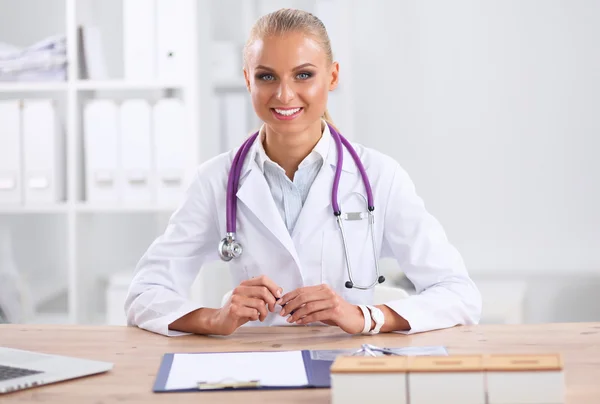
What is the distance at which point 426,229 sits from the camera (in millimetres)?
1730

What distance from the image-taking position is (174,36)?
289 cm

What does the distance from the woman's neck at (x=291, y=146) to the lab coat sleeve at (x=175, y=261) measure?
170 millimetres

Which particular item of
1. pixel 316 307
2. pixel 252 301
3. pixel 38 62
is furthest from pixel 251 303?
pixel 38 62

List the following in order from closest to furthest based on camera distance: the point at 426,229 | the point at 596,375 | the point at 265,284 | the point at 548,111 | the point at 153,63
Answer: the point at 596,375 → the point at 265,284 → the point at 426,229 → the point at 153,63 → the point at 548,111

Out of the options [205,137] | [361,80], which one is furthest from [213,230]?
[361,80]

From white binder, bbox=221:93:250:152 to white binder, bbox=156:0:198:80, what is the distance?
22 cm

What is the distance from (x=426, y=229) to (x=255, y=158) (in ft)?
1.32

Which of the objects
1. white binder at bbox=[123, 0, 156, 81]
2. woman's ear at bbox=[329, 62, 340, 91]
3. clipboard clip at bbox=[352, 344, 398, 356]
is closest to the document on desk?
clipboard clip at bbox=[352, 344, 398, 356]

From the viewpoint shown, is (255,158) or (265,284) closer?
(265,284)

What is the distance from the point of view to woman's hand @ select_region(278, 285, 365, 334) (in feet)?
4.79

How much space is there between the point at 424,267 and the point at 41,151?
1.76m

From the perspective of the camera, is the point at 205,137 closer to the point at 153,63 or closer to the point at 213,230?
the point at 153,63

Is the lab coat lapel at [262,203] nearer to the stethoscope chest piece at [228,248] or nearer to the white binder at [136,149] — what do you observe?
the stethoscope chest piece at [228,248]

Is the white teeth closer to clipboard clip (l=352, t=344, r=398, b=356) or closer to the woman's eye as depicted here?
the woman's eye
